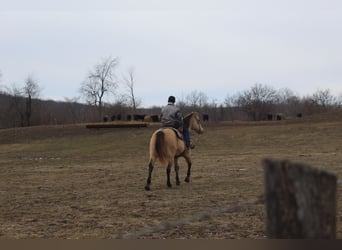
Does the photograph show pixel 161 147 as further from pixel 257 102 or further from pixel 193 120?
pixel 257 102

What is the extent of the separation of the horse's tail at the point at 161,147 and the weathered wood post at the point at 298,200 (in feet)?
27.2

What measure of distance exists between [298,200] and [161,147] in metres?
8.42

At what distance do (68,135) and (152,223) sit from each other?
32.4 m

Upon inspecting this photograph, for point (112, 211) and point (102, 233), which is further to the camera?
point (112, 211)

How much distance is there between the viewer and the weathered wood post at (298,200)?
6.96 ft

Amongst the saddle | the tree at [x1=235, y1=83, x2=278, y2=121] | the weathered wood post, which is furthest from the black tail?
the tree at [x1=235, y1=83, x2=278, y2=121]

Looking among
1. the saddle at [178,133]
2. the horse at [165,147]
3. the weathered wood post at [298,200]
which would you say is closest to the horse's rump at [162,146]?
the horse at [165,147]

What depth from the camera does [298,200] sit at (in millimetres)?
2164

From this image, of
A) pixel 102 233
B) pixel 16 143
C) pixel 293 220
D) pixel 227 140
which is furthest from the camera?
pixel 16 143

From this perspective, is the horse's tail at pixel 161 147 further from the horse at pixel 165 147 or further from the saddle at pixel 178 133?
the saddle at pixel 178 133

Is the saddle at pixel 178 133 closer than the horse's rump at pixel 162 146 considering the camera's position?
No

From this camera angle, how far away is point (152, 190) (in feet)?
35.2

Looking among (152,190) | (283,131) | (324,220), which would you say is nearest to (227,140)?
(283,131)

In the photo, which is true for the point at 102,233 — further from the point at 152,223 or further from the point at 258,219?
the point at 258,219
